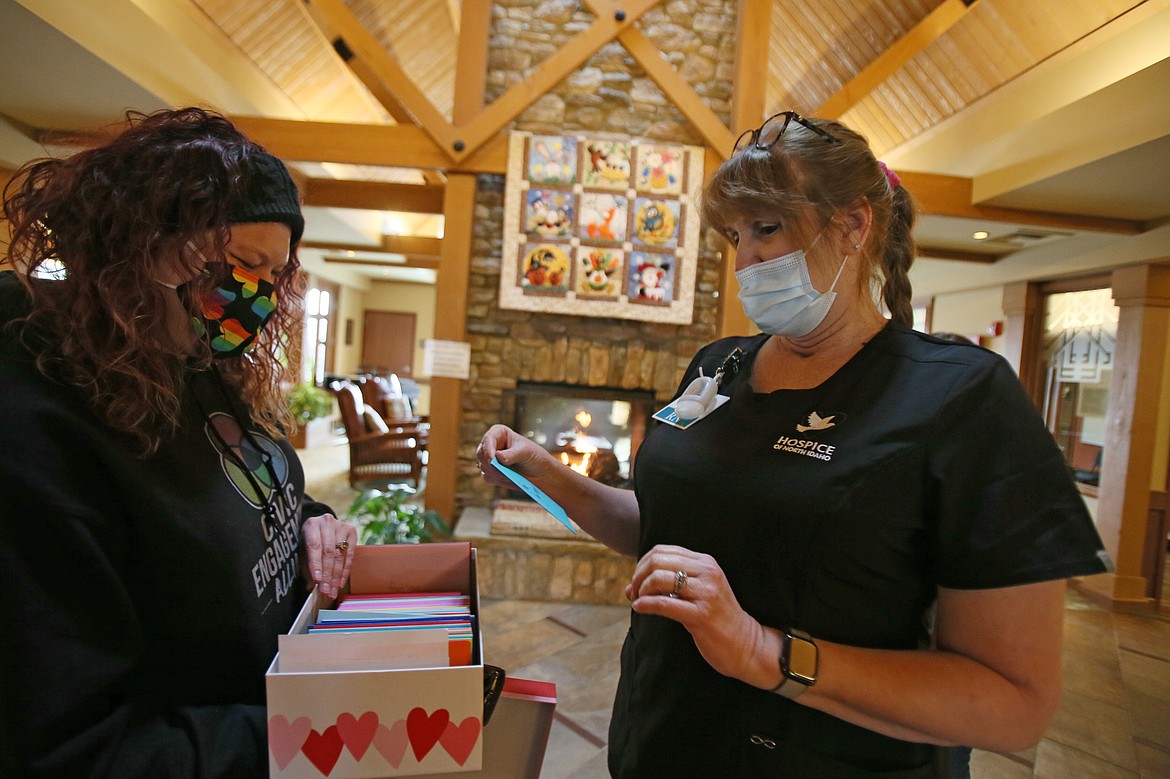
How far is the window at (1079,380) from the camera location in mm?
2766

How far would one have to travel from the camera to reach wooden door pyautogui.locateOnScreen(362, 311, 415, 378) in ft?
44.5

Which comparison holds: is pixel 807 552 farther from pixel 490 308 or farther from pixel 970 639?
pixel 490 308

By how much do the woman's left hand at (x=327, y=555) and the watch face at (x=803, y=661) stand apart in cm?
75

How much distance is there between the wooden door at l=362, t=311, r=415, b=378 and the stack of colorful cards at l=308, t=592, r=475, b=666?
13091 millimetres

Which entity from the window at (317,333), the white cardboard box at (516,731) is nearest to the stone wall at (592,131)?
the white cardboard box at (516,731)

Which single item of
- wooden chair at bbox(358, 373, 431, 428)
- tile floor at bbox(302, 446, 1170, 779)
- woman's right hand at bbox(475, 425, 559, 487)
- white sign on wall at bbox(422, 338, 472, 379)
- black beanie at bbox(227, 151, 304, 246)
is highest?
black beanie at bbox(227, 151, 304, 246)

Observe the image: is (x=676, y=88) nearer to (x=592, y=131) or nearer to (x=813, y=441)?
(x=592, y=131)

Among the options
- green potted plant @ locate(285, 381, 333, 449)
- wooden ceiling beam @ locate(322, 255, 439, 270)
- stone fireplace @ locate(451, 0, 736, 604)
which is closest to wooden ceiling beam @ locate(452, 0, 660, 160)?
stone fireplace @ locate(451, 0, 736, 604)

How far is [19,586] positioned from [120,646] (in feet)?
0.43

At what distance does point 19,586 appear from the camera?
24.0 inches

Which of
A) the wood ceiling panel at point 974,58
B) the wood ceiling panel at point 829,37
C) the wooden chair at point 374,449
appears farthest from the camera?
the wooden chair at point 374,449

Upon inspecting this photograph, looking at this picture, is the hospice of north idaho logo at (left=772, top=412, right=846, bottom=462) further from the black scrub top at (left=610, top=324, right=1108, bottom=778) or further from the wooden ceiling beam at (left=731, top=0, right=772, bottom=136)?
the wooden ceiling beam at (left=731, top=0, right=772, bottom=136)

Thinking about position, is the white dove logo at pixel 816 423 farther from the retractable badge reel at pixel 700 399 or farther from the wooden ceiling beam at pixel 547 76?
the wooden ceiling beam at pixel 547 76

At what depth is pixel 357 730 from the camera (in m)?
0.67
